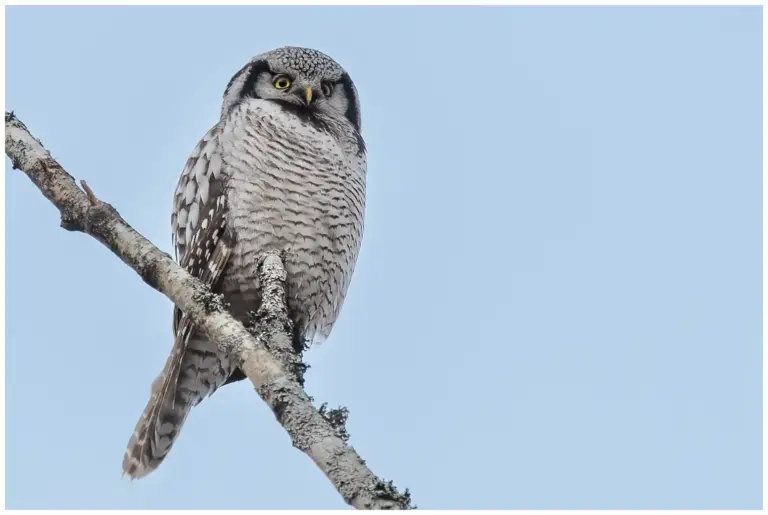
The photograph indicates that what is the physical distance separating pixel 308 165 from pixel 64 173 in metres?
1.49

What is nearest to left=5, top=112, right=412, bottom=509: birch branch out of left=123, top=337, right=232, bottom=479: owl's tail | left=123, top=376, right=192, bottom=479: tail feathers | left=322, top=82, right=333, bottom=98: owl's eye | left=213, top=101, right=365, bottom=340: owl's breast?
left=213, top=101, right=365, bottom=340: owl's breast

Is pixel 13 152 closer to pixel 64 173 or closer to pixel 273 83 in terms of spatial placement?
pixel 64 173

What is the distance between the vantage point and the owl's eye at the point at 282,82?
484 cm

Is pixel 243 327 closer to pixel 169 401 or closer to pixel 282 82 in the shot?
pixel 169 401

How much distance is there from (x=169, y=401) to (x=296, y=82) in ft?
5.50

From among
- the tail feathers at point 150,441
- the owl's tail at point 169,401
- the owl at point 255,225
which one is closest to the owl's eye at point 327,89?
the owl at point 255,225

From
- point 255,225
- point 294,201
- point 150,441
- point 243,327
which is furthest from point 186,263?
point 243,327

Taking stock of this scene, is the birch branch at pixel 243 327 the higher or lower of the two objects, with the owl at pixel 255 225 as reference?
lower

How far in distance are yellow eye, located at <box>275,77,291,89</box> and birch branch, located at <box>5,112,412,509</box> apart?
1.51m

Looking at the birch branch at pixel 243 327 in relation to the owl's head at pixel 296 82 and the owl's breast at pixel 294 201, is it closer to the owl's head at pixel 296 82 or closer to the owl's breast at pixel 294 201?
the owl's breast at pixel 294 201

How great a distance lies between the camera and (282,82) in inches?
191

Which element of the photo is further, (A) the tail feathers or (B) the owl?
(A) the tail feathers

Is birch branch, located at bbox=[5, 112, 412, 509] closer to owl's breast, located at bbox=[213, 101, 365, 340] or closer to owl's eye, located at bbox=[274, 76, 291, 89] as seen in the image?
owl's breast, located at bbox=[213, 101, 365, 340]

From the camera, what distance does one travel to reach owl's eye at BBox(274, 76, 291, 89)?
484cm
